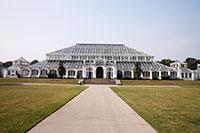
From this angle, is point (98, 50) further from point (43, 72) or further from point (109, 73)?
point (43, 72)

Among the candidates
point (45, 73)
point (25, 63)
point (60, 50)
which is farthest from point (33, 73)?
point (25, 63)

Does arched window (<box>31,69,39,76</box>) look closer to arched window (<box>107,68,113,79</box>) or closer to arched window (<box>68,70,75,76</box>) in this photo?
arched window (<box>68,70,75,76</box>)

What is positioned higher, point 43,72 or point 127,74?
point 43,72

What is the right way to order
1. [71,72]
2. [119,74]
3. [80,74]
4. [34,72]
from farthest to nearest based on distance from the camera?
[71,72]
[34,72]
[119,74]
[80,74]

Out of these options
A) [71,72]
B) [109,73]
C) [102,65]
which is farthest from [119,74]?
[71,72]

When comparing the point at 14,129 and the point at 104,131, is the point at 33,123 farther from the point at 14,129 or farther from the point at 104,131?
the point at 104,131

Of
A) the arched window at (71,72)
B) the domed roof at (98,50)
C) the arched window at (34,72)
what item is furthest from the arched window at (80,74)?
the arched window at (34,72)

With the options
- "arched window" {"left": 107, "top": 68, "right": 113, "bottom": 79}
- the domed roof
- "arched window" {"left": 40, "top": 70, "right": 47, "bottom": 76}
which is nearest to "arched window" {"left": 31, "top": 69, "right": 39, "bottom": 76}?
"arched window" {"left": 40, "top": 70, "right": 47, "bottom": 76}

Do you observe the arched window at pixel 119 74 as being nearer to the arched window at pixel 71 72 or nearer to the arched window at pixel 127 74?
the arched window at pixel 127 74

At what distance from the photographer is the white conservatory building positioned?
237 feet

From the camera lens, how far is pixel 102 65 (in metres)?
73.0

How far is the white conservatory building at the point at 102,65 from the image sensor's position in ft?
237

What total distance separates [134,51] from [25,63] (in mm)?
47140

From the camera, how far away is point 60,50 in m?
82.6
